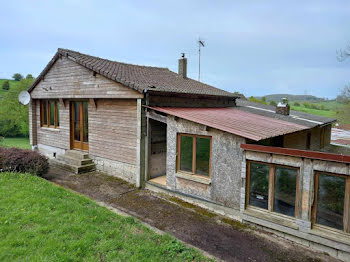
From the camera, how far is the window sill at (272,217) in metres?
5.20

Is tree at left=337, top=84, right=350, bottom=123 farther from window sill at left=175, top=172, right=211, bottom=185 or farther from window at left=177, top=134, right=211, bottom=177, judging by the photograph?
window sill at left=175, top=172, right=211, bottom=185

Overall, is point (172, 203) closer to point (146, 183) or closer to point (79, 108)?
point (146, 183)

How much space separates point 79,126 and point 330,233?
10.7 metres

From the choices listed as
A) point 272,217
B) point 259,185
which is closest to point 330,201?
point 272,217

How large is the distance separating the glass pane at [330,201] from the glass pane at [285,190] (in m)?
0.51

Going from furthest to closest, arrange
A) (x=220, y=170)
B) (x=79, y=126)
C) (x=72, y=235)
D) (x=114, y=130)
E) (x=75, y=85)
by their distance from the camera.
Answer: (x=79, y=126), (x=75, y=85), (x=114, y=130), (x=220, y=170), (x=72, y=235)

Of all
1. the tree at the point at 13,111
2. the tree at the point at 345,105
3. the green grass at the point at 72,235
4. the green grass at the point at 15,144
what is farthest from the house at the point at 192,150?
the tree at the point at 13,111

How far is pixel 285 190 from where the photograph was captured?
5.30 metres

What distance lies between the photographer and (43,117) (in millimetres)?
13523

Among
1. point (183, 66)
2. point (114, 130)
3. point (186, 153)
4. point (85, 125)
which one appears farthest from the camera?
point (183, 66)

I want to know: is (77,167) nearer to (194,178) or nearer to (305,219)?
(194,178)

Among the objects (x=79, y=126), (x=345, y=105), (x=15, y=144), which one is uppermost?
(x=345, y=105)

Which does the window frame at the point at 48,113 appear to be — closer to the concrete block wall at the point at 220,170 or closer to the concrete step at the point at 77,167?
the concrete step at the point at 77,167

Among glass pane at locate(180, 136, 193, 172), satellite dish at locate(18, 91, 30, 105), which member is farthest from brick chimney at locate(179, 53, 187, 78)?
satellite dish at locate(18, 91, 30, 105)
